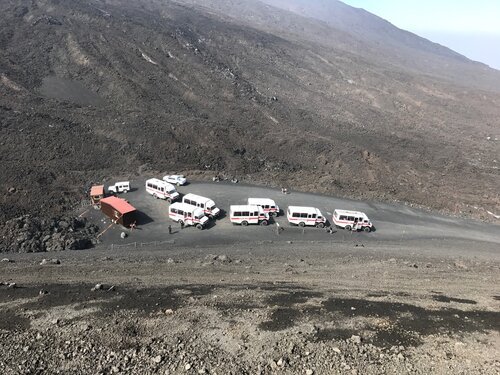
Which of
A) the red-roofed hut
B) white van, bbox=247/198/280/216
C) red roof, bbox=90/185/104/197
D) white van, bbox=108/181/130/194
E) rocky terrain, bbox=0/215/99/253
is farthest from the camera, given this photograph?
white van, bbox=108/181/130/194

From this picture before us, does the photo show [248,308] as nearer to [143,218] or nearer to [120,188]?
[143,218]

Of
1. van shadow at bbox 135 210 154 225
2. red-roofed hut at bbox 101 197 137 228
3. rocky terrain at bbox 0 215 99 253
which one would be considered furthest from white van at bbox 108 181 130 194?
rocky terrain at bbox 0 215 99 253

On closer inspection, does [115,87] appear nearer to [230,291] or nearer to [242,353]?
[230,291]

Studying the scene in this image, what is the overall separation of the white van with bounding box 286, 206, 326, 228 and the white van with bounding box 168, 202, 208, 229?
9105mm

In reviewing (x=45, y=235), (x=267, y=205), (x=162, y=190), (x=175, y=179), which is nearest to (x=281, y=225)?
(x=267, y=205)

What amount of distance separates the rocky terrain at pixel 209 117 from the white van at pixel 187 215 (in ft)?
39.5

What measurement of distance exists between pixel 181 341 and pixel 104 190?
32.8 m

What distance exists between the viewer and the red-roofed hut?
128ft

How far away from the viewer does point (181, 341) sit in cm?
1817

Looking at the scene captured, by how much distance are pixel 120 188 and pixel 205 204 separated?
12.1 metres

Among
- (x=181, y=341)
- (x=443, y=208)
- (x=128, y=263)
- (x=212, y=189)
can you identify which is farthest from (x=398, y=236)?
(x=181, y=341)

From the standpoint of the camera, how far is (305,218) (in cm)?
4109

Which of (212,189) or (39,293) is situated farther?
(212,189)

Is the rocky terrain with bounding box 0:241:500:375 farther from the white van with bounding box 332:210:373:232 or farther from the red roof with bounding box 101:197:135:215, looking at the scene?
the white van with bounding box 332:210:373:232
